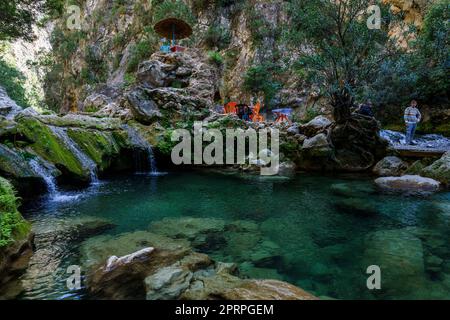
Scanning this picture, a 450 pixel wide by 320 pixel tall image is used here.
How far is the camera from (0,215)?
496cm

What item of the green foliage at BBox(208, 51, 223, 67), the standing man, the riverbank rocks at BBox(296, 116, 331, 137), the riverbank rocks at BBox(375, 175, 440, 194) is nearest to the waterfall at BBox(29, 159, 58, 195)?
the riverbank rocks at BBox(375, 175, 440, 194)

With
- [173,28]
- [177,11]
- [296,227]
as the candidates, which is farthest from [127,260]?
[177,11]

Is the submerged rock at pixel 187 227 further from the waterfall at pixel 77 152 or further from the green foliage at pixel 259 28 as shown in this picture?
the green foliage at pixel 259 28

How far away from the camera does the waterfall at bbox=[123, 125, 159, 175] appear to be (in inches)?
574

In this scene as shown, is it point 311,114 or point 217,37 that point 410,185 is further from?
point 217,37

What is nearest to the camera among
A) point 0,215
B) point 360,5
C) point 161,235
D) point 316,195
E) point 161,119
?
point 0,215

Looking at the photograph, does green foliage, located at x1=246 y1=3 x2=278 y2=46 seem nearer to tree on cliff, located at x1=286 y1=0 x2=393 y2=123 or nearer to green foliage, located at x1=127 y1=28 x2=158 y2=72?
green foliage, located at x1=127 y1=28 x2=158 y2=72

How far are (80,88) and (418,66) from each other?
3948cm

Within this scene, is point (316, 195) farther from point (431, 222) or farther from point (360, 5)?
point (360, 5)

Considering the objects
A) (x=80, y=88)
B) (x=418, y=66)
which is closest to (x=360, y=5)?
(x=418, y=66)

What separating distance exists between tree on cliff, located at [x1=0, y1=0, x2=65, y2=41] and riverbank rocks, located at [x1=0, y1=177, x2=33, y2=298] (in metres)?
10.5

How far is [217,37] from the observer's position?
31.8m

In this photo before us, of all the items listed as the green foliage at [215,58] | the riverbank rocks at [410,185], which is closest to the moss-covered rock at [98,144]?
the riverbank rocks at [410,185]

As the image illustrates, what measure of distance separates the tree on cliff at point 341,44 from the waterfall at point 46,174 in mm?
11831
